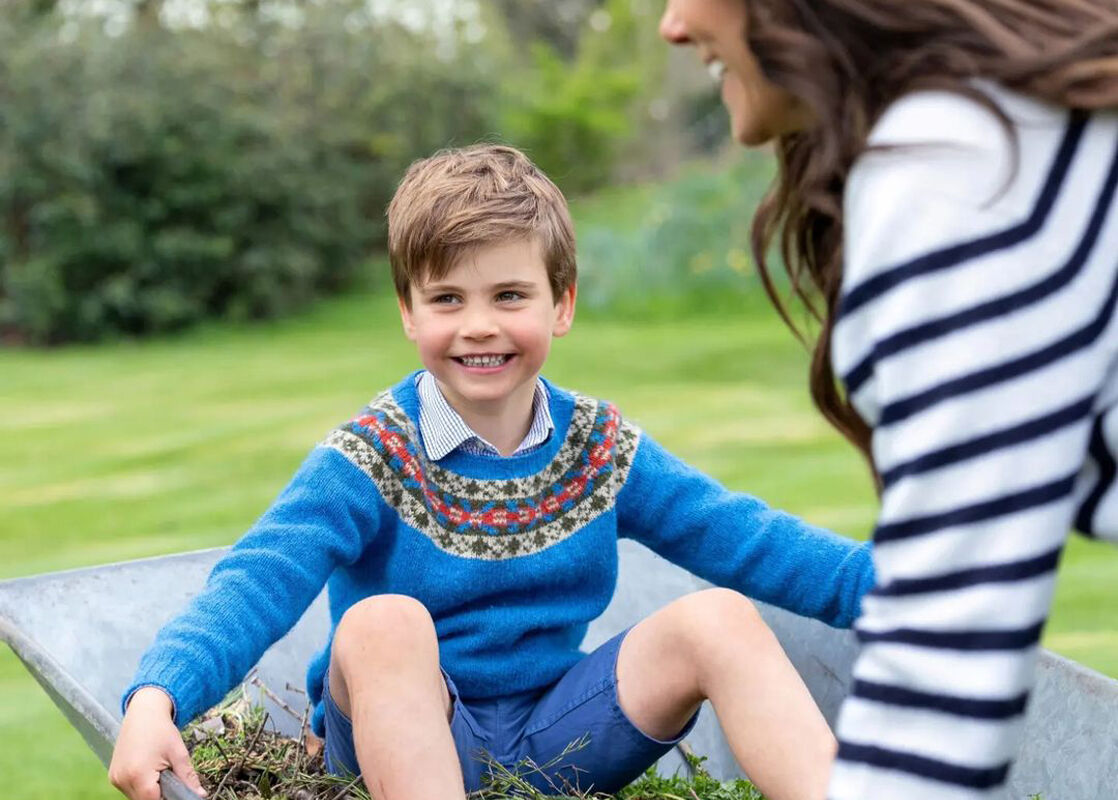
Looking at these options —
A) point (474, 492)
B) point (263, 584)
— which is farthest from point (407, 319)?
point (263, 584)

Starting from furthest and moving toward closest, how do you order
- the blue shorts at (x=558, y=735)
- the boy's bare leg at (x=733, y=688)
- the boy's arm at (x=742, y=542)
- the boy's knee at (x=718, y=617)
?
the boy's arm at (x=742, y=542), the blue shorts at (x=558, y=735), the boy's knee at (x=718, y=617), the boy's bare leg at (x=733, y=688)

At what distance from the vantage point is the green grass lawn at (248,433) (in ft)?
12.9

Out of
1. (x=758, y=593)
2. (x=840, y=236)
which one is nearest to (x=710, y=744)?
(x=758, y=593)

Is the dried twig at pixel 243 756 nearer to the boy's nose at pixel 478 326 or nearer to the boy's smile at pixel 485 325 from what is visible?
the boy's smile at pixel 485 325

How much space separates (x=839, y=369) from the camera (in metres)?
1.19

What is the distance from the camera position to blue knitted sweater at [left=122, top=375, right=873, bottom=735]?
196 cm

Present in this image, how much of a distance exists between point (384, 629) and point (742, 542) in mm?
555

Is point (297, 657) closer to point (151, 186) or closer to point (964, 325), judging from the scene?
point (964, 325)

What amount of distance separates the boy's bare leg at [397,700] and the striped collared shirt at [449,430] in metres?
0.26

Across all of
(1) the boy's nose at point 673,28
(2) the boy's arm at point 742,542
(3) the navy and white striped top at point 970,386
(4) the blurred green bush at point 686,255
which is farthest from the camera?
(4) the blurred green bush at point 686,255

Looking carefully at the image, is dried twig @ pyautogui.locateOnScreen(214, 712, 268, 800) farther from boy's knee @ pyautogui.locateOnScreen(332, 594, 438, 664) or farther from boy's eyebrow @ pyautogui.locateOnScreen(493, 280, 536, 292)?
boy's eyebrow @ pyautogui.locateOnScreen(493, 280, 536, 292)

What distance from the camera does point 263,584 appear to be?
6.22ft

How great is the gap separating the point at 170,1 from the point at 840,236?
10446 mm

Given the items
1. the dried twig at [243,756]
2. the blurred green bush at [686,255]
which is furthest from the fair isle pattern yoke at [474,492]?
the blurred green bush at [686,255]
